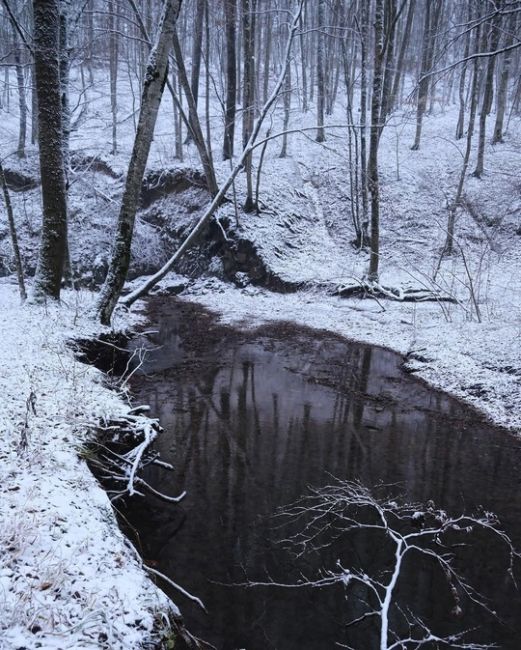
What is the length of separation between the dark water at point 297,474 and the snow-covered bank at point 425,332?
1.79 feet

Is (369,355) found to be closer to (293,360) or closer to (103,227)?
(293,360)

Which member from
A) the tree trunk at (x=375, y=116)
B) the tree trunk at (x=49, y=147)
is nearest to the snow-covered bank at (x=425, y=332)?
the tree trunk at (x=375, y=116)

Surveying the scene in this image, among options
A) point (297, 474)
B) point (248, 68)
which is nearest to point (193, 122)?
point (248, 68)

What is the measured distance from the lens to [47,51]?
33.9ft

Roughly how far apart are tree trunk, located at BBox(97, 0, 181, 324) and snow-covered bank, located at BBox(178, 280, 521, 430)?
19.6 ft

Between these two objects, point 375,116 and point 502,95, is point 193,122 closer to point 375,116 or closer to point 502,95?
point 375,116

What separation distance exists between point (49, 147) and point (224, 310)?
8.83 meters

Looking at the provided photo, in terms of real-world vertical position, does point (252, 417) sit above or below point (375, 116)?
below

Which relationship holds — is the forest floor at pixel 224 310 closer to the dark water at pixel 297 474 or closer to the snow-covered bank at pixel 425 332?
the snow-covered bank at pixel 425 332

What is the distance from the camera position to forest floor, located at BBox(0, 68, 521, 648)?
11.4 feet

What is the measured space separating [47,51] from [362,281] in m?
11.7

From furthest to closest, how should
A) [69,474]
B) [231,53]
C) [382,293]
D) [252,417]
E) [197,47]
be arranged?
1. [197,47]
2. [231,53]
3. [382,293]
4. [252,417]
5. [69,474]

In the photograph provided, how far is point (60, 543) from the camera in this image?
378 centimetres

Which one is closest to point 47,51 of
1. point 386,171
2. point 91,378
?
point 91,378
